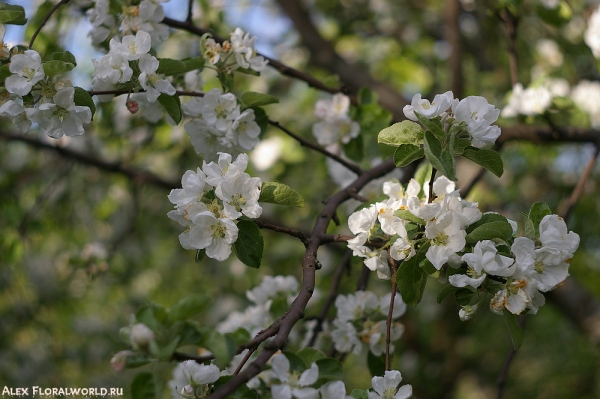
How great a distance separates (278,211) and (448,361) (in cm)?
199

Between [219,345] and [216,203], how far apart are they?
35 cm

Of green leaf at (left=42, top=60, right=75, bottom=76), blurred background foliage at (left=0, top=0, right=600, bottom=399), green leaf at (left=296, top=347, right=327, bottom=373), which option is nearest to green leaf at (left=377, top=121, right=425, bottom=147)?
green leaf at (left=296, top=347, right=327, bottom=373)

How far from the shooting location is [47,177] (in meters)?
3.46

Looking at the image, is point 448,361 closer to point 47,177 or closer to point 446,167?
point 47,177

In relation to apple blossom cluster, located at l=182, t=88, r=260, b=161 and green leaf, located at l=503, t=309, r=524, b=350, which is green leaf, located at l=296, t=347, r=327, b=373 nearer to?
green leaf, located at l=503, t=309, r=524, b=350

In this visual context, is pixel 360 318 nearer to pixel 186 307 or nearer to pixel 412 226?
pixel 412 226

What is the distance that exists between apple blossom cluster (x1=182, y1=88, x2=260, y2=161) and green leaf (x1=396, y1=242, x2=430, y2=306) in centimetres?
60

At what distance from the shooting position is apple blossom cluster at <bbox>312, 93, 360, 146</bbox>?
6.44ft

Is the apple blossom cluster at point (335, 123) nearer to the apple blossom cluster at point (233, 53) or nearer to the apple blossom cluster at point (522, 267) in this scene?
the apple blossom cluster at point (233, 53)

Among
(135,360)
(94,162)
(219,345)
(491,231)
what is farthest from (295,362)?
(94,162)

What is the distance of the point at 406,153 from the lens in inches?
45.9

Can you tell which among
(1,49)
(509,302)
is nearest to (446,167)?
(509,302)

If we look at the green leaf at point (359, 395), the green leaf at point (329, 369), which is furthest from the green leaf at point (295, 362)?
the green leaf at point (359, 395)

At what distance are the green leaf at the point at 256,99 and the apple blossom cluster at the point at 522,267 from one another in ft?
2.35
